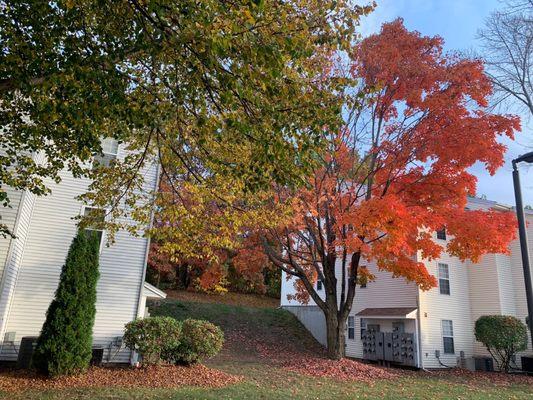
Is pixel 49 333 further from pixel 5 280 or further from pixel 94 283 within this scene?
pixel 5 280

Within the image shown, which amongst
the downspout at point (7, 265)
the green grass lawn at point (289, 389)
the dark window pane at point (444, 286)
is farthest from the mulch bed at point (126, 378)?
the dark window pane at point (444, 286)

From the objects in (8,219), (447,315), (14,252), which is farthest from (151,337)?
(447,315)

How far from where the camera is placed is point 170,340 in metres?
11.9

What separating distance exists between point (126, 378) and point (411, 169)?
35.8ft

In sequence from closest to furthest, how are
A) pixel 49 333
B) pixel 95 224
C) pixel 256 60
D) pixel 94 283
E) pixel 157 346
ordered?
pixel 256 60 → pixel 95 224 → pixel 49 333 → pixel 94 283 → pixel 157 346

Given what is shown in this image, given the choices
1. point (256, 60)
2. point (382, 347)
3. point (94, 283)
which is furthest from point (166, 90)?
point (382, 347)

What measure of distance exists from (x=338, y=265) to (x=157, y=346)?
552 inches

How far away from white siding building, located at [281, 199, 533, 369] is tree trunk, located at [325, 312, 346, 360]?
3.96 metres

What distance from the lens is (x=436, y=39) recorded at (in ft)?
45.7

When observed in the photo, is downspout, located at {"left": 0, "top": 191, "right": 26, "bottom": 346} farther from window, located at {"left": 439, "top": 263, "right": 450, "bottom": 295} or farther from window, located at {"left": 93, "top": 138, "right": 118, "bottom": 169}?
window, located at {"left": 439, "top": 263, "right": 450, "bottom": 295}

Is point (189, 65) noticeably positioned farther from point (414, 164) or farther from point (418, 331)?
point (418, 331)

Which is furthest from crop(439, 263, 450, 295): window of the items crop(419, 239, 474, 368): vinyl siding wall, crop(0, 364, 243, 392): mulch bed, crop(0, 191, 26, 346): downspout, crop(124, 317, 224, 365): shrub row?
crop(0, 191, 26, 346): downspout

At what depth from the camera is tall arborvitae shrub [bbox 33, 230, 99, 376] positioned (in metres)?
9.88

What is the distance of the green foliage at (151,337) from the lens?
38.2 feet
